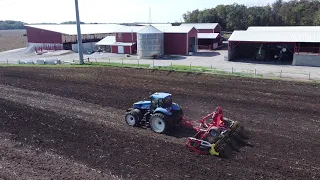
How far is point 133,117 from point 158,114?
169cm

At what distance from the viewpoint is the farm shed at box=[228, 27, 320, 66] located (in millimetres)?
34062

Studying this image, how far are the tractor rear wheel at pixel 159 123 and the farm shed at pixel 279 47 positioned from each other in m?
26.0

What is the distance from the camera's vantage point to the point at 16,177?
33.9 feet

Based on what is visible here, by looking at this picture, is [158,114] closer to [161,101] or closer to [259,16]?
[161,101]

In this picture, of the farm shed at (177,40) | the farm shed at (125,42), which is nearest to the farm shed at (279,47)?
the farm shed at (177,40)

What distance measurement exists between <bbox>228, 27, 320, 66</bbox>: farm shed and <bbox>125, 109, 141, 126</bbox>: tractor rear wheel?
83.7 feet

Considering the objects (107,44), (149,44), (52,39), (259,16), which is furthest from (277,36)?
(259,16)

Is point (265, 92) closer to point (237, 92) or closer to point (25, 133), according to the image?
point (237, 92)

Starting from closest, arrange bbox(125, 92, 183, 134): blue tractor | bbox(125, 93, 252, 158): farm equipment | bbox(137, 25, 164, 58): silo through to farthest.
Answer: bbox(125, 93, 252, 158): farm equipment, bbox(125, 92, 183, 134): blue tractor, bbox(137, 25, 164, 58): silo

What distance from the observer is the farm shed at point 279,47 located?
34.1 metres

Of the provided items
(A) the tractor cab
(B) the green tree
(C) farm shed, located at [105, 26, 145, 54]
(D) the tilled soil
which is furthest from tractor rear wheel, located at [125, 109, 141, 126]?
(B) the green tree

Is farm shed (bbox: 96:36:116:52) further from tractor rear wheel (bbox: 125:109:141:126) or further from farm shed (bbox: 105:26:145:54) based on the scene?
tractor rear wheel (bbox: 125:109:141:126)

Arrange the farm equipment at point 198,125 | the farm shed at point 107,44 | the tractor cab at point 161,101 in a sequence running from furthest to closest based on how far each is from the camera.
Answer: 1. the farm shed at point 107,44
2. the tractor cab at point 161,101
3. the farm equipment at point 198,125

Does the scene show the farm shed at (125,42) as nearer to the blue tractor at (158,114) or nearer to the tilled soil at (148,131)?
the tilled soil at (148,131)
